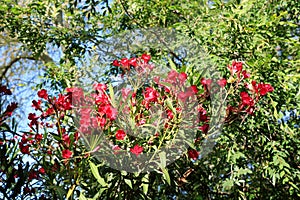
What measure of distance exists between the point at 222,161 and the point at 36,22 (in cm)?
216

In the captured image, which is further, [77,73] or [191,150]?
[77,73]

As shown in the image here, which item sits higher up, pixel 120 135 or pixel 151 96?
pixel 151 96

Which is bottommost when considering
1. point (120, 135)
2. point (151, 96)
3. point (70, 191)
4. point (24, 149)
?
point (70, 191)

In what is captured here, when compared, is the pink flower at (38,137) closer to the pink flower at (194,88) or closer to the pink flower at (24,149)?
the pink flower at (24,149)

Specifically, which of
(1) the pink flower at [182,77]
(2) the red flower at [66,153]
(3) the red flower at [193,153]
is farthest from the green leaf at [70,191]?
(1) the pink flower at [182,77]

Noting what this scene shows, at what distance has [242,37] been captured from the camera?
316 centimetres

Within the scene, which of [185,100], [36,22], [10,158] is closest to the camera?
[185,100]

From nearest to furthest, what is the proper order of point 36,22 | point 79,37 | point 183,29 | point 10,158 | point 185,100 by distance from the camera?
1. point 185,100
2. point 10,158
3. point 183,29
4. point 79,37
5. point 36,22

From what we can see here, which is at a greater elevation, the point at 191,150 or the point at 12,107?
the point at 12,107

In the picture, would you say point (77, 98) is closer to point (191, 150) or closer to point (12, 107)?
point (12, 107)

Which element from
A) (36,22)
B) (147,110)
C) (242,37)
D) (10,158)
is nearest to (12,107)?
(10,158)

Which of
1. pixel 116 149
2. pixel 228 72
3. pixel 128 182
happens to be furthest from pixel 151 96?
pixel 228 72

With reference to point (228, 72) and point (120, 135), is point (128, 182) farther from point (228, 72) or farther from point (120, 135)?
point (228, 72)

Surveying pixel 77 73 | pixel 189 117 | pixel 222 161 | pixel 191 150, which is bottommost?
pixel 222 161
